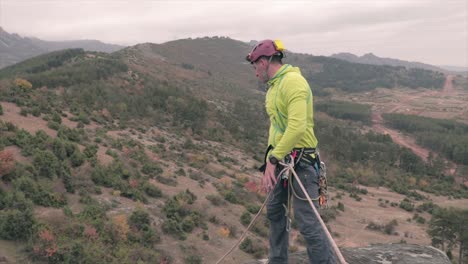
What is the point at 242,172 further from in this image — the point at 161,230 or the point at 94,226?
the point at 94,226

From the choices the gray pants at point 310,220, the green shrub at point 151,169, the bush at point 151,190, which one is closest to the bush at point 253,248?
the bush at point 151,190

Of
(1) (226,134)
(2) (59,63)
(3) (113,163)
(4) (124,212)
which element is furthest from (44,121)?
(2) (59,63)

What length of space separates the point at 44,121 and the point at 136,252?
54.8 ft

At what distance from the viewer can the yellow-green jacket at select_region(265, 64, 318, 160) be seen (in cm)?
366

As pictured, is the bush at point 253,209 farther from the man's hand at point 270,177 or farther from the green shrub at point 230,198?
the man's hand at point 270,177

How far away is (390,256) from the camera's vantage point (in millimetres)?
5871

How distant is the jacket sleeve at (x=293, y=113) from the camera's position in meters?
3.64

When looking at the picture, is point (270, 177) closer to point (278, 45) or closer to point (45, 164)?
point (278, 45)

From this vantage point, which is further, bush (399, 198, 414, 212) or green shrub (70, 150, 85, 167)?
bush (399, 198, 414, 212)

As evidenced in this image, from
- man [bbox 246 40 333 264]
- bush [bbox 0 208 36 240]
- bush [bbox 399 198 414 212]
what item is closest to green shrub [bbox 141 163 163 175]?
bush [bbox 0 208 36 240]

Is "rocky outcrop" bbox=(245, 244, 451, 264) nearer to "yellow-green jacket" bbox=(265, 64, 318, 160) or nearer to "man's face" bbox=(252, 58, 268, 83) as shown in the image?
"yellow-green jacket" bbox=(265, 64, 318, 160)

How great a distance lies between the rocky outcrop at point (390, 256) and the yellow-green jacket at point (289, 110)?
8.07ft

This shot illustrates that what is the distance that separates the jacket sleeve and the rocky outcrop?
259 cm

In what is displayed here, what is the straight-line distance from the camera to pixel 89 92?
41000mm
